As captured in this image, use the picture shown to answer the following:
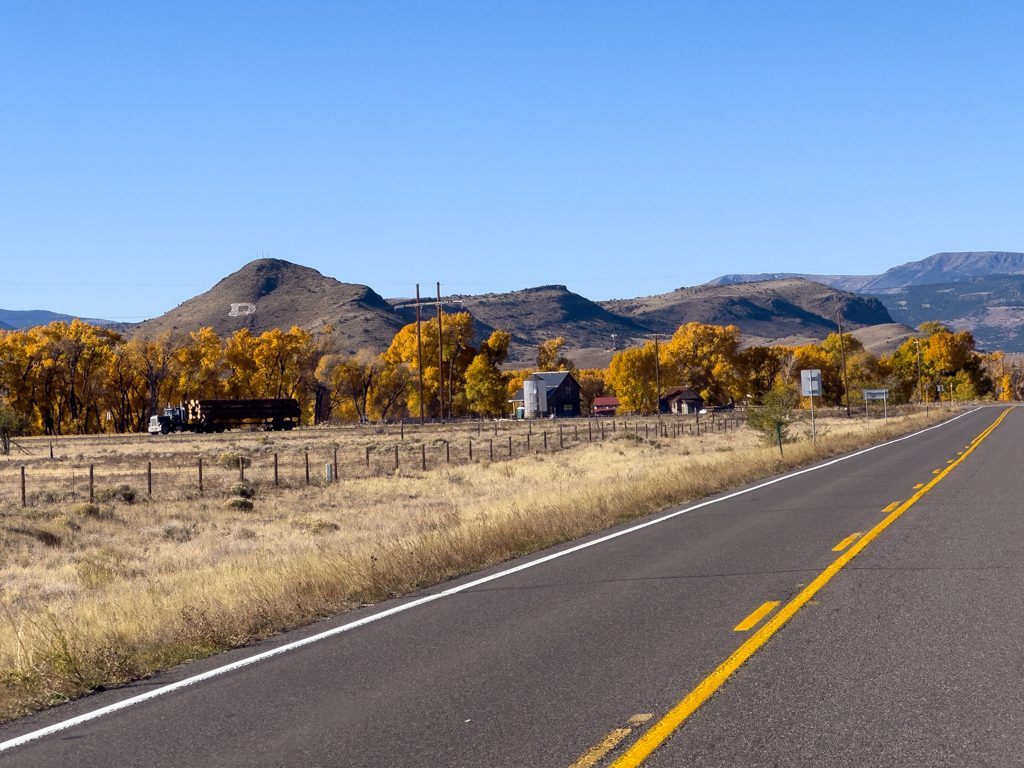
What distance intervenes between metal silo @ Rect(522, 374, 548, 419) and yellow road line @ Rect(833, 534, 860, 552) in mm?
115794

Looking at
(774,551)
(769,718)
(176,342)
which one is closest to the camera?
(769,718)

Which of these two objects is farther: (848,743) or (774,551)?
(774,551)

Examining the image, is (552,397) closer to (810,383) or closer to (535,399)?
(535,399)

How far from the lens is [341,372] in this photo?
385 ft

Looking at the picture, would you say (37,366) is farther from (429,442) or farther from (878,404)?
(878,404)

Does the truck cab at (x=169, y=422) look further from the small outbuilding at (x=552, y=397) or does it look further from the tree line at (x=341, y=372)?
the small outbuilding at (x=552, y=397)

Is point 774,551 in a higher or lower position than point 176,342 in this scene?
lower

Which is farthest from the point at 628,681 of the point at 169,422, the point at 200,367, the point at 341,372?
the point at 341,372

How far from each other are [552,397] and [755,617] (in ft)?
418

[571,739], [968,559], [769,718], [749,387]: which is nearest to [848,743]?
[769,718]

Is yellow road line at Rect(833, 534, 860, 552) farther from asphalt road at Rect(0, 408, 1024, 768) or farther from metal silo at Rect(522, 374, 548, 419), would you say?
metal silo at Rect(522, 374, 548, 419)

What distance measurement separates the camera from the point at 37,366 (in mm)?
97625

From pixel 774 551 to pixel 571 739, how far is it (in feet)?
24.5

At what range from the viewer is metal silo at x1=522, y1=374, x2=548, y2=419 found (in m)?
130
